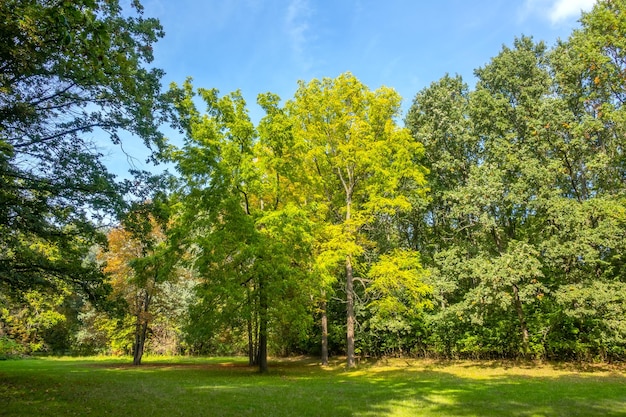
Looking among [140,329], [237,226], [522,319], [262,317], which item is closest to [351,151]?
[237,226]

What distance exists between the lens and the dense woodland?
432 inches

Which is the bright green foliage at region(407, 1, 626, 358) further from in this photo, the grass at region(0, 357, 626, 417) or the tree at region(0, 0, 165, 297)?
the tree at region(0, 0, 165, 297)

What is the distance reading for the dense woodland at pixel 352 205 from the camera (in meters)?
11.0

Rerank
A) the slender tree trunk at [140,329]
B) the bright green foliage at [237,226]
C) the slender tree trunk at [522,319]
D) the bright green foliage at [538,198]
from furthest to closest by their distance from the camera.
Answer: the slender tree trunk at [140,329]
the slender tree trunk at [522,319]
the bright green foliage at [538,198]
the bright green foliage at [237,226]

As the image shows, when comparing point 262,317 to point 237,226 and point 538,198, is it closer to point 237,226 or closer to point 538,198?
point 237,226

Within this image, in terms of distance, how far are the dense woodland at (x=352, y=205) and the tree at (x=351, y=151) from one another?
0.46 feet

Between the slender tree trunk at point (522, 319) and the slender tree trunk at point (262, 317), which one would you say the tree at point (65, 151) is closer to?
the slender tree trunk at point (262, 317)

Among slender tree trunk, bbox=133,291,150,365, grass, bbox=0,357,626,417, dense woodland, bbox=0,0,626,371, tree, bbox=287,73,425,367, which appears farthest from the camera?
slender tree trunk, bbox=133,291,150,365

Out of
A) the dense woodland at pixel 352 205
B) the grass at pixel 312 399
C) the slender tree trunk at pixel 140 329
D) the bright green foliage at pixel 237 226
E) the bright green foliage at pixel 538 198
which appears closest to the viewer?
the grass at pixel 312 399

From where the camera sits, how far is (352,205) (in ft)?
80.4

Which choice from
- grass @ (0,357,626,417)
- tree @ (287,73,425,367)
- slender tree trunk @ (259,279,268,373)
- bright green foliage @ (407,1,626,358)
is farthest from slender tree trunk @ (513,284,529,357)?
slender tree trunk @ (259,279,268,373)

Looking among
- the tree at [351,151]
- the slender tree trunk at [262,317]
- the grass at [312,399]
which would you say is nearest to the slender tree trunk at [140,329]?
the slender tree trunk at [262,317]

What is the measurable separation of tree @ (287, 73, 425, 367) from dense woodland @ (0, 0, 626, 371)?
0.46ft

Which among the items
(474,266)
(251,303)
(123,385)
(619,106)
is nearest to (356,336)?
(474,266)
